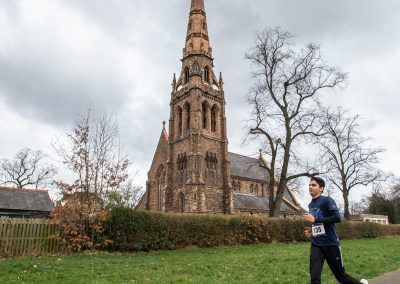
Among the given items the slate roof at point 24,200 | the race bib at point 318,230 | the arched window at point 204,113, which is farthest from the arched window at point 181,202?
the race bib at point 318,230

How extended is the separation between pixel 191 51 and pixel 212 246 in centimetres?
3151

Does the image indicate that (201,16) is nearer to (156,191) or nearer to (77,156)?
(156,191)

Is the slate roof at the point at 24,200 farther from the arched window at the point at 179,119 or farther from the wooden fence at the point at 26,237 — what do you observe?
the wooden fence at the point at 26,237

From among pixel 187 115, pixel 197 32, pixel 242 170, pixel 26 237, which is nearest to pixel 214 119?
→ pixel 187 115

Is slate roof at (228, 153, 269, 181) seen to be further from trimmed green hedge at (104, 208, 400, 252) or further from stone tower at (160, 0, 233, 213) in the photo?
trimmed green hedge at (104, 208, 400, 252)

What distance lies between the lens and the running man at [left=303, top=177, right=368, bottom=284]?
5.17m

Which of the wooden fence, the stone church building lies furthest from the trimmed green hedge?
the stone church building

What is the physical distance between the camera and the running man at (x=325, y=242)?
5.17 metres

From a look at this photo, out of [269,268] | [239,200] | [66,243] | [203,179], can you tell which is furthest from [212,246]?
[239,200]

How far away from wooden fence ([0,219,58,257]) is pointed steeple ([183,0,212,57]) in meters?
→ 34.7

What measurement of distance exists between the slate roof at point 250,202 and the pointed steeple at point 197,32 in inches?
775

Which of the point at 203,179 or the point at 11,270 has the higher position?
the point at 203,179

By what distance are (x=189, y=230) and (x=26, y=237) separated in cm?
816

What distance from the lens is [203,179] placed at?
3775 cm
